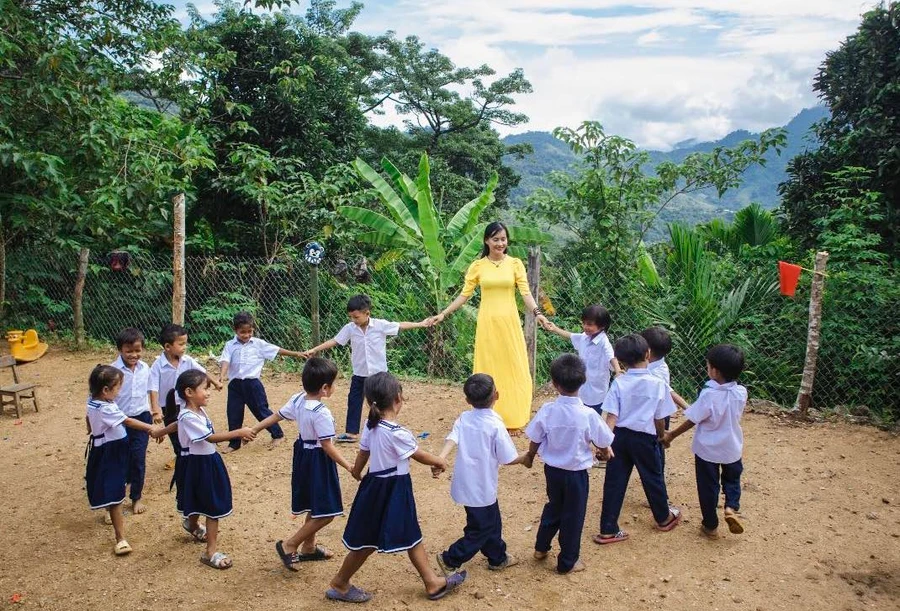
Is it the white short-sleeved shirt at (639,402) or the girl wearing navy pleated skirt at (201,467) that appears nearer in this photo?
the girl wearing navy pleated skirt at (201,467)

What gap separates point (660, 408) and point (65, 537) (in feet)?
13.1

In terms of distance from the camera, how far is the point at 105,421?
162 inches

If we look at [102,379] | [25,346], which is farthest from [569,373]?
[25,346]

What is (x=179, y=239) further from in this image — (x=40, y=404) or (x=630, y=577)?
(x=630, y=577)

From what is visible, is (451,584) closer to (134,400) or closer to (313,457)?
(313,457)

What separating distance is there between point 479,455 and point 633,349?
1222mm

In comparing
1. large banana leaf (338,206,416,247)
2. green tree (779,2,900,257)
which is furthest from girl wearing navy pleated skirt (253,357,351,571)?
green tree (779,2,900,257)

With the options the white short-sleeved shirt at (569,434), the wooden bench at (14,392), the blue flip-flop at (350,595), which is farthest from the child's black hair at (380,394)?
the wooden bench at (14,392)

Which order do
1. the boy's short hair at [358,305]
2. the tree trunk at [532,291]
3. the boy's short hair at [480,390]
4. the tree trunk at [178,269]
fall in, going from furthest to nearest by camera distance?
the tree trunk at [178,269] < the tree trunk at [532,291] < the boy's short hair at [358,305] < the boy's short hair at [480,390]

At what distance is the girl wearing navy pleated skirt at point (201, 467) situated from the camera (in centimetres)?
390

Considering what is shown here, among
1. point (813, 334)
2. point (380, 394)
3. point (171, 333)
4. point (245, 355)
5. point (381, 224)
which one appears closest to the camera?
point (380, 394)

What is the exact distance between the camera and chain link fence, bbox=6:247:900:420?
6.69 m

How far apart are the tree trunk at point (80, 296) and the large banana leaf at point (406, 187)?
4.25 meters

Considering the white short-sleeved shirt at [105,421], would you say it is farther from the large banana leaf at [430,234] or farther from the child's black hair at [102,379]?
the large banana leaf at [430,234]
